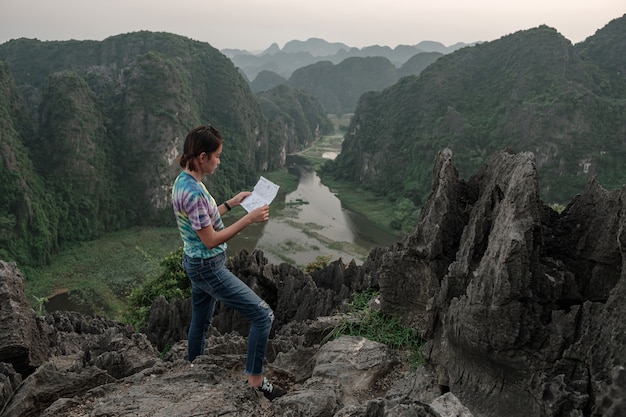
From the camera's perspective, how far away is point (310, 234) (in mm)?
44531

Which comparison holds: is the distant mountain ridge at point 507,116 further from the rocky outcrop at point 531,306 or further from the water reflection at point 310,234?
the rocky outcrop at point 531,306

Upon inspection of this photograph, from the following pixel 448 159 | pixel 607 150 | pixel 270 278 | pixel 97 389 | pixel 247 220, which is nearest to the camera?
pixel 247 220

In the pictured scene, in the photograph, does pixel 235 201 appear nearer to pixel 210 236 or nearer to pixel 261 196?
pixel 261 196

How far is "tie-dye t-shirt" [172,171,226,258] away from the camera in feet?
12.4

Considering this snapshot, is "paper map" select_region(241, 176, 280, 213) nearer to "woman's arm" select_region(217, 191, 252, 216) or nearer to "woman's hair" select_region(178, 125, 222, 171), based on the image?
"woman's arm" select_region(217, 191, 252, 216)

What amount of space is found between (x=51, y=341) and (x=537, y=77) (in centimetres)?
7011

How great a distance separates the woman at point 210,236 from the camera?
12.4 feet

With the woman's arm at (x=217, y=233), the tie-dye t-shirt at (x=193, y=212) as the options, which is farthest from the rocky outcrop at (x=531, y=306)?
the tie-dye t-shirt at (x=193, y=212)

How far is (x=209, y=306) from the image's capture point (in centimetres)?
457

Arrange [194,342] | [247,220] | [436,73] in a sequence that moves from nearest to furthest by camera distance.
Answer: [247,220] → [194,342] → [436,73]

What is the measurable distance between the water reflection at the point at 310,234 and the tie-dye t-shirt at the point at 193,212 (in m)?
27.7

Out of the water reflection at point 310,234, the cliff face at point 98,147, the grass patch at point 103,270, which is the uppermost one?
the cliff face at point 98,147

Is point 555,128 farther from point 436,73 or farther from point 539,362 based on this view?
point 539,362

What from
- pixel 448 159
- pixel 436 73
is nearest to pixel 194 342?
pixel 448 159
